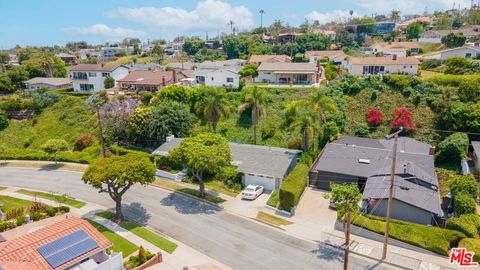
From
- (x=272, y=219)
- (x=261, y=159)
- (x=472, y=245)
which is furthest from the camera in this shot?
(x=261, y=159)

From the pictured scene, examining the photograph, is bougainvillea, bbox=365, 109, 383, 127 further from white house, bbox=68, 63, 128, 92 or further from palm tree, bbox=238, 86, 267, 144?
white house, bbox=68, 63, 128, 92

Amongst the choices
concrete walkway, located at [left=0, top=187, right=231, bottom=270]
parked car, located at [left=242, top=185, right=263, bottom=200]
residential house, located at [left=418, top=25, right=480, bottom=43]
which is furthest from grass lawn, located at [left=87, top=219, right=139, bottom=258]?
residential house, located at [left=418, top=25, right=480, bottom=43]

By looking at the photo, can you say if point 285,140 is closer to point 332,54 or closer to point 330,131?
point 330,131

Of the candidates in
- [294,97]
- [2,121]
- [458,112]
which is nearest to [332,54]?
[294,97]

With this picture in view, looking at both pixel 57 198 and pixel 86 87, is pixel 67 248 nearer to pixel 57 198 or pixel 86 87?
pixel 57 198

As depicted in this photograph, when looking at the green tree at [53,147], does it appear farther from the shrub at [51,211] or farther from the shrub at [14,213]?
the shrub at [51,211]

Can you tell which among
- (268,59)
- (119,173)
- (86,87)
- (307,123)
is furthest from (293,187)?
(86,87)
